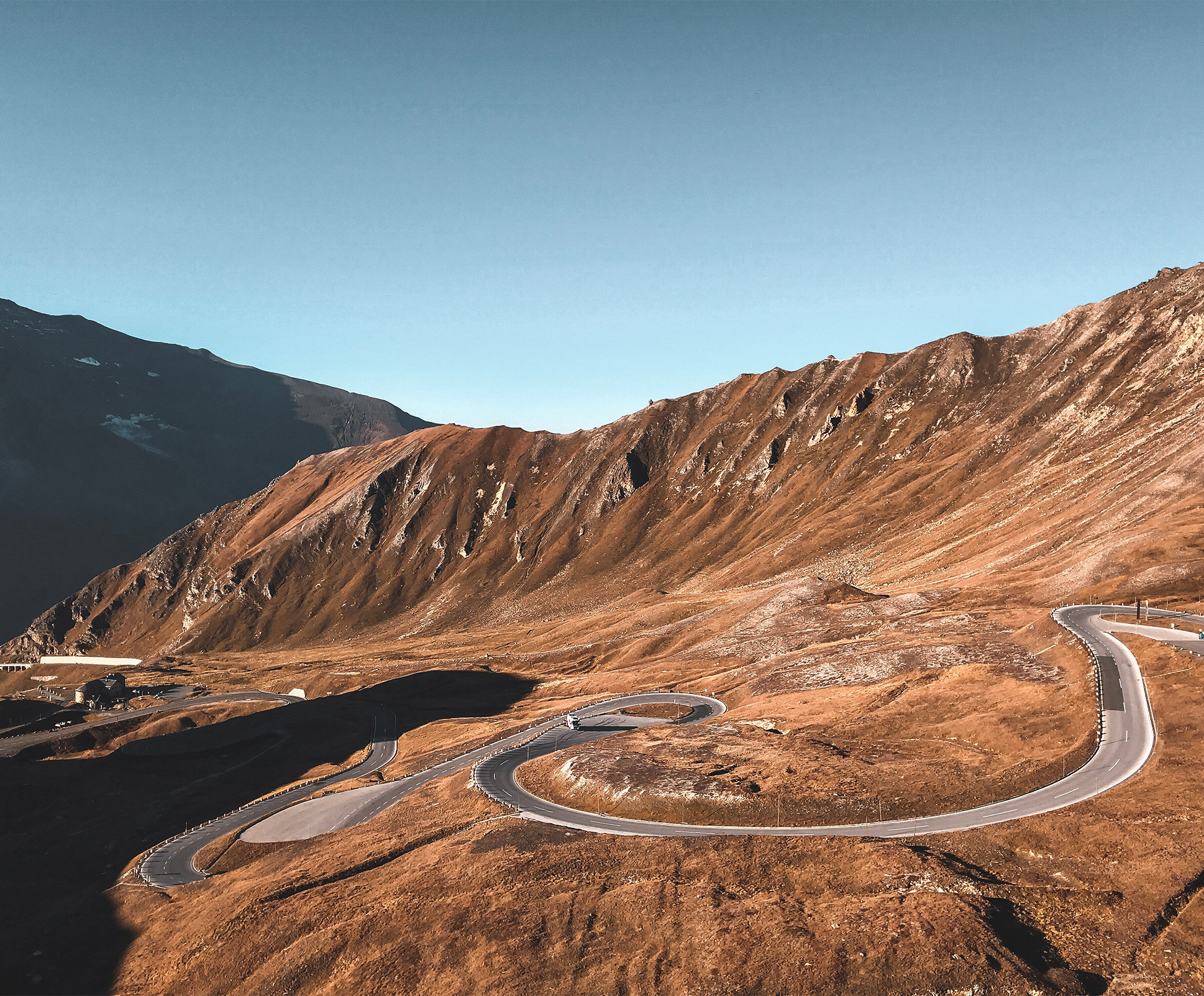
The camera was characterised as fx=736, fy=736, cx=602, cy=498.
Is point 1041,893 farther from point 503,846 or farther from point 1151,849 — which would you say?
point 503,846

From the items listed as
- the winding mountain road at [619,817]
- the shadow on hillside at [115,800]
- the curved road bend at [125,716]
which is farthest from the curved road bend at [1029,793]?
the curved road bend at [125,716]

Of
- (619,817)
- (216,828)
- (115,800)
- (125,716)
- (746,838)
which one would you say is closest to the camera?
(746,838)

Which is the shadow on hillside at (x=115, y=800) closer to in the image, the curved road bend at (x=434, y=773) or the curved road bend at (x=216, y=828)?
the curved road bend at (x=216, y=828)

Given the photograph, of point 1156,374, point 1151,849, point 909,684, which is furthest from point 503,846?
point 1156,374

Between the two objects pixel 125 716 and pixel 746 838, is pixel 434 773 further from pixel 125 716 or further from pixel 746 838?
pixel 125 716

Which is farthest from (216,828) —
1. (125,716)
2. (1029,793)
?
(1029,793)

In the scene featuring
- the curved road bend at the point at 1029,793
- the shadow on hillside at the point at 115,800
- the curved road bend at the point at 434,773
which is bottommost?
the shadow on hillside at the point at 115,800
